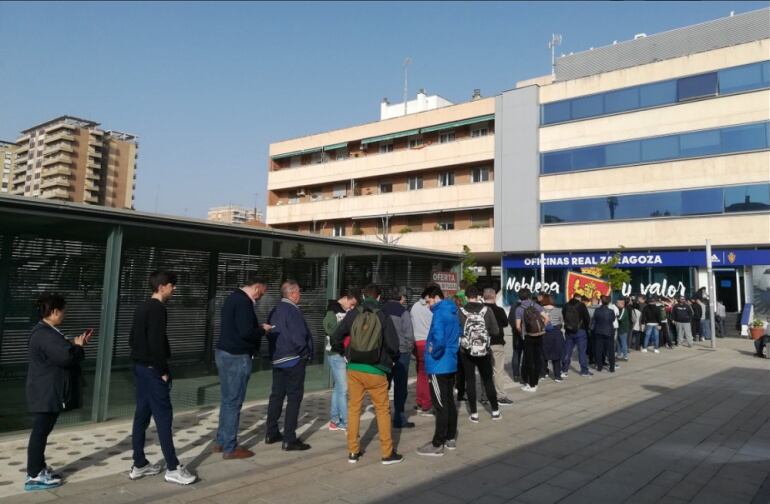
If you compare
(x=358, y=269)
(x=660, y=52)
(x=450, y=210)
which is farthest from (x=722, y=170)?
(x=358, y=269)

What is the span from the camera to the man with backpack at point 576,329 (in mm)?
11469

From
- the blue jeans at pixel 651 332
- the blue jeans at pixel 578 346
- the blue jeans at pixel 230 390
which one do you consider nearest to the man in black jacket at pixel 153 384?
the blue jeans at pixel 230 390

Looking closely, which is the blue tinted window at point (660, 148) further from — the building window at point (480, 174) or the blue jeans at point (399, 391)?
the blue jeans at point (399, 391)

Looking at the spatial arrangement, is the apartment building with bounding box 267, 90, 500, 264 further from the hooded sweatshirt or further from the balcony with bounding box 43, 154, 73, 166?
the balcony with bounding box 43, 154, 73, 166

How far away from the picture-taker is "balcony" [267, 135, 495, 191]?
37209 mm

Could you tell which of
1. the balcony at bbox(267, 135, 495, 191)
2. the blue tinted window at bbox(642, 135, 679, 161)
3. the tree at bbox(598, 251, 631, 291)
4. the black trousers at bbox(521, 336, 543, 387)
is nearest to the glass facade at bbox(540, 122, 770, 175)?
the blue tinted window at bbox(642, 135, 679, 161)

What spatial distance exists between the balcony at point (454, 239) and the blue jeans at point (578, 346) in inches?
891

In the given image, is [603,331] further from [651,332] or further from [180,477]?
[180,477]

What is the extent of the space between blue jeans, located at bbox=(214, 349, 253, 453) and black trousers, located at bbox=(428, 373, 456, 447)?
2.09 m

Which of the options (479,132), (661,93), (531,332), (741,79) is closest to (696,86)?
(661,93)

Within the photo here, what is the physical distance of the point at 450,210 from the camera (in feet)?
126

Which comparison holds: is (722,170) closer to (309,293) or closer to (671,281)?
(671,281)

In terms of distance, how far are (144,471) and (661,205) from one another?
3047 cm

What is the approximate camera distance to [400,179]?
42125 mm
